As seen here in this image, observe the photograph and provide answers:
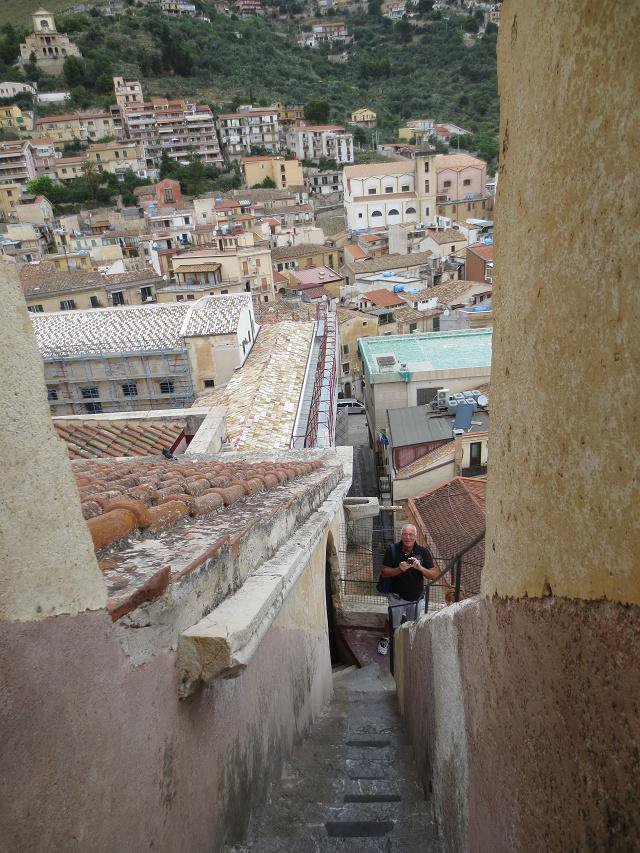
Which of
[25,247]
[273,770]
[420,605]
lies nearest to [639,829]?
[273,770]

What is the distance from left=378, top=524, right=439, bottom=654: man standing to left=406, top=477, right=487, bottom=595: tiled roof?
17.1ft

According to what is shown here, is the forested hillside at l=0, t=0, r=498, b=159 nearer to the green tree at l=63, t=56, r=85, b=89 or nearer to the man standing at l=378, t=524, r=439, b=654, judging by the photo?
the green tree at l=63, t=56, r=85, b=89

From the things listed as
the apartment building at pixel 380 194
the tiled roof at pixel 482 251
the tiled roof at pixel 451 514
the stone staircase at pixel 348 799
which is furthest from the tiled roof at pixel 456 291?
the stone staircase at pixel 348 799

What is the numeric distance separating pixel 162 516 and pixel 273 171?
6214 centimetres

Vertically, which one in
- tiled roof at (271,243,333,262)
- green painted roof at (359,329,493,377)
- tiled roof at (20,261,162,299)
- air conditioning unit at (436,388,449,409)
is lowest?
air conditioning unit at (436,388,449,409)

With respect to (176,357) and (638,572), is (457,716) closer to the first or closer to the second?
(638,572)

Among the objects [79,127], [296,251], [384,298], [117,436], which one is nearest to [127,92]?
[79,127]

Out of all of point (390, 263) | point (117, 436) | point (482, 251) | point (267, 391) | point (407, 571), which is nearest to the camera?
point (407, 571)

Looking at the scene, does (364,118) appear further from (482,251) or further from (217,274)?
(217,274)

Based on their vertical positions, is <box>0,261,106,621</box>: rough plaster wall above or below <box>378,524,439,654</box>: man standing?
above

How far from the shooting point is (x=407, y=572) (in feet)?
20.0

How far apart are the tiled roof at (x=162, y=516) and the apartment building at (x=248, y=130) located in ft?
231

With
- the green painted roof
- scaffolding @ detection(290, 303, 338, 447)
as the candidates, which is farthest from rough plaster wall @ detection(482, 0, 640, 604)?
the green painted roof

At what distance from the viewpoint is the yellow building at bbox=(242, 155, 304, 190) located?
59.4 meters
